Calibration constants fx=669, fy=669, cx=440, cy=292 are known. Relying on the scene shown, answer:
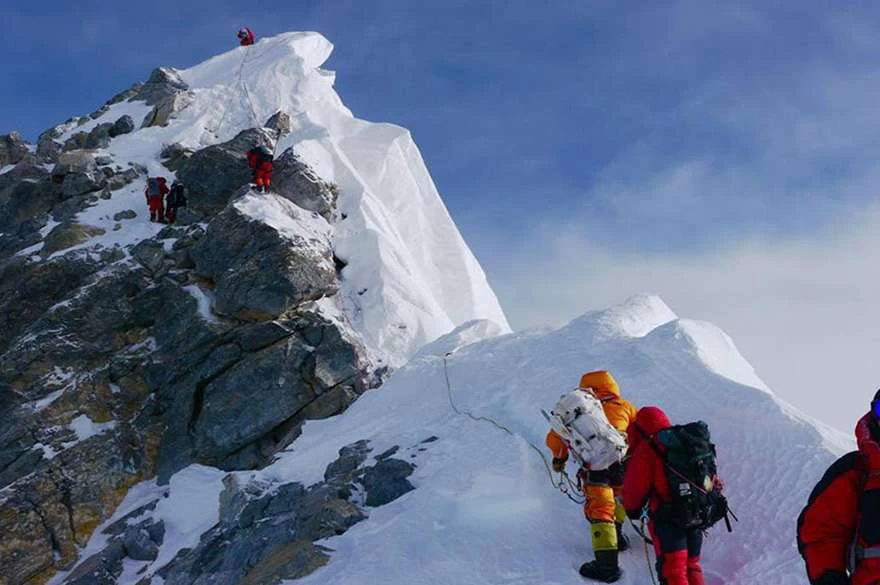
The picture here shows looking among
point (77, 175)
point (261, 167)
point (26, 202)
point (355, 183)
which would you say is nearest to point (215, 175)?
point (261, 167)

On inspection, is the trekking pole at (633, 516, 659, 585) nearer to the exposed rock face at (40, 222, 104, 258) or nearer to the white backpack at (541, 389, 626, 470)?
the white backpack at (541, 389, 626, 470)

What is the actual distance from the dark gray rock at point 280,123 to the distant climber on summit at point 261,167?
6675mm

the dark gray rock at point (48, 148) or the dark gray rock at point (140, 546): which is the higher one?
the dark gray rock at point (48, 148)

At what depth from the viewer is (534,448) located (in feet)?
32.7

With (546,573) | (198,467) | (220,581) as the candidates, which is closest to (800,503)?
(546,573)

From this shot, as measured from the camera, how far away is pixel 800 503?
710 centimetres

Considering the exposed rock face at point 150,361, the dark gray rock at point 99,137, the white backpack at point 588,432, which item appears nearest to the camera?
the white backpack at point 588,432

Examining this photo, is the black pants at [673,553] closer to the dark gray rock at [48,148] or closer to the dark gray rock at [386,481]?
the dark gray rock at [386,481]

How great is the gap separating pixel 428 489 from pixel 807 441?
193 inches

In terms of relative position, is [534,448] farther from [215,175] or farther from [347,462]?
[215,175]

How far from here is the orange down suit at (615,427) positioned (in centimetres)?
659

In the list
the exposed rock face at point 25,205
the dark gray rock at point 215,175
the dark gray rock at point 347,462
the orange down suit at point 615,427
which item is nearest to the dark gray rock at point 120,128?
the exposed rock face at point 25,205

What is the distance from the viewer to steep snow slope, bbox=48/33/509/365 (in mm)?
23047

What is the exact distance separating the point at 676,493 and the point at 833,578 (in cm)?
170
